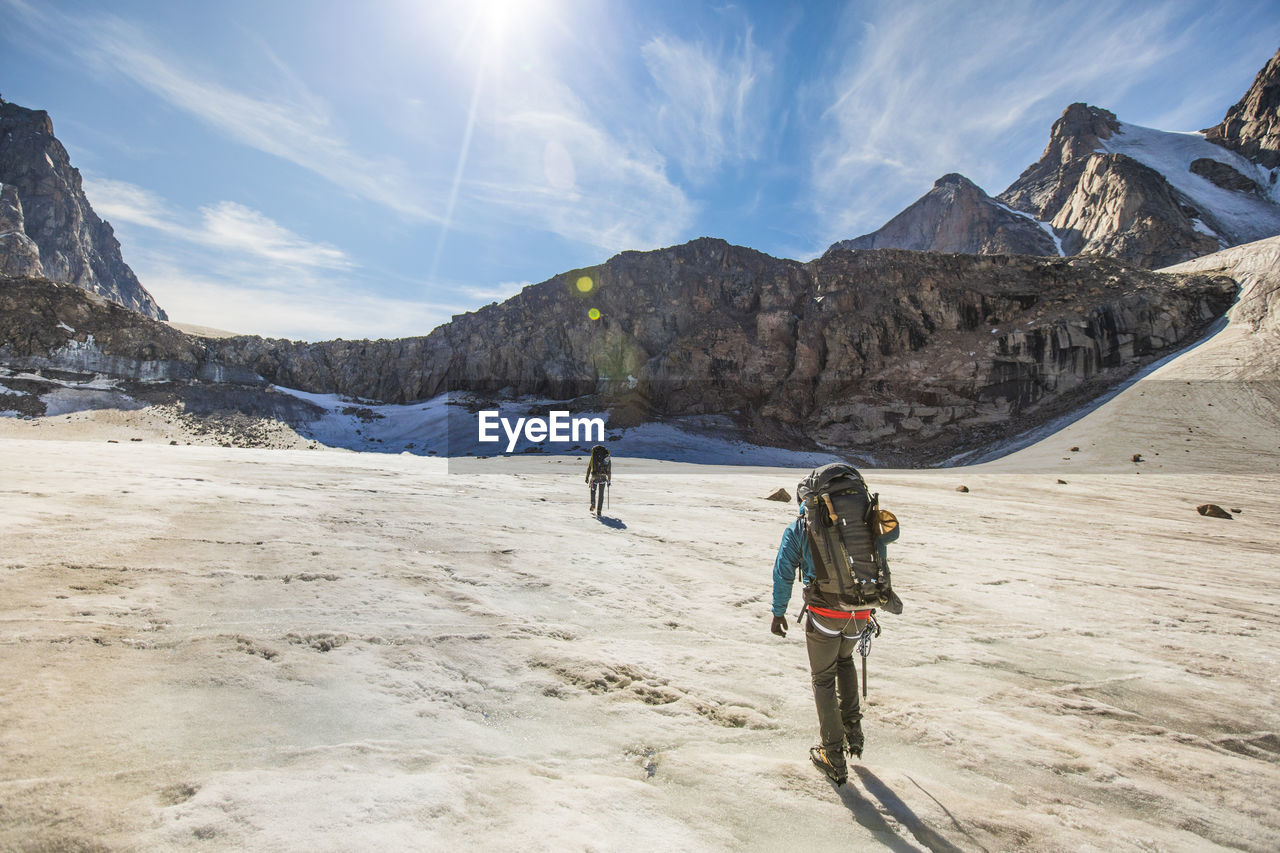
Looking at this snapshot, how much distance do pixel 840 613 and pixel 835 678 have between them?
1.69 feet

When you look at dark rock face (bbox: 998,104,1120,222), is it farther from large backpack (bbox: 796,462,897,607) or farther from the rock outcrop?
the rock outcrop

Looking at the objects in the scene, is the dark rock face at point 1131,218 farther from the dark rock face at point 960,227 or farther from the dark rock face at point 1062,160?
the dark rock face at point 1062,160

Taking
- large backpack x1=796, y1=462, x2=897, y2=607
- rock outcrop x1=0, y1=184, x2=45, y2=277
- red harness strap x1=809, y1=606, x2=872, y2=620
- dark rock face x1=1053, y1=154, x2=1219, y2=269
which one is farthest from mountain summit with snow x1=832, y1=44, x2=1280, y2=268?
rock outcrop x1=0, y1=184, x2=45, y2=277

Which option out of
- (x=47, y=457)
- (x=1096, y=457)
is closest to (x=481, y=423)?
(x=47, y=457)

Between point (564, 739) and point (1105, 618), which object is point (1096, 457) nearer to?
point (1105, 618)

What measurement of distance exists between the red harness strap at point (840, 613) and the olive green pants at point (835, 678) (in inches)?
1.0

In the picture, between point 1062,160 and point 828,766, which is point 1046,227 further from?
point 828,766

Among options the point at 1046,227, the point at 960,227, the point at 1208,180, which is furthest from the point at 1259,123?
the point at 960,227

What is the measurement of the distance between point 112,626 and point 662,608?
15.4 ft

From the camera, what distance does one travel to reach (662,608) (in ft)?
19.4

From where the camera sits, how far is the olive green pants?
3303 millimetres

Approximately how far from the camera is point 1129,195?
65.9m

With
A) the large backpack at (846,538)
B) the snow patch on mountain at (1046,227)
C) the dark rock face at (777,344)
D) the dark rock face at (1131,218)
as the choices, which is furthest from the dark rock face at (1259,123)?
the large backpack at (846,538)

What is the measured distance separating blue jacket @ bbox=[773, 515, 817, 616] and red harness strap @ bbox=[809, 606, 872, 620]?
0.19 meters
